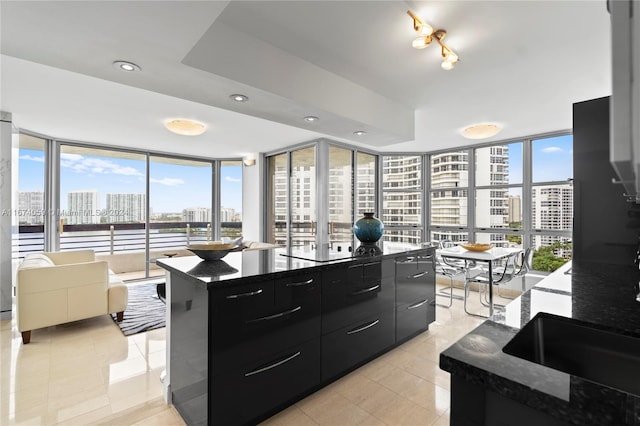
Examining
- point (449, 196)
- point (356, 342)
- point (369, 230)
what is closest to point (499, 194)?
point (449, 196)

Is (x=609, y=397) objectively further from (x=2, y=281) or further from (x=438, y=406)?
(x=2, y=281)

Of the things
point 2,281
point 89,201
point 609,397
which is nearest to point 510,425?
point 609,397

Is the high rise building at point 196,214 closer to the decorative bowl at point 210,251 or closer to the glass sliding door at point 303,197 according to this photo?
the glass sliding door at point 303,197

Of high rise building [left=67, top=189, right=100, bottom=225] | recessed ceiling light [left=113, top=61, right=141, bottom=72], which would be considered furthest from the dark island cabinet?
high rise building [left=67, top=189, right=100, bottom=225]

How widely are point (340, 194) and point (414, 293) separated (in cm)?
286

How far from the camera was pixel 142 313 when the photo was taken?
395 centimetres

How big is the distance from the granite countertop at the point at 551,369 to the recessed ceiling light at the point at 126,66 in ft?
7.68

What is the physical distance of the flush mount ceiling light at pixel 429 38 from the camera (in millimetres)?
1927

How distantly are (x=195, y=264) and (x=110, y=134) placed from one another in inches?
156

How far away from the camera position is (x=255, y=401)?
177cm

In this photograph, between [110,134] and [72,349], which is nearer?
[72,349]

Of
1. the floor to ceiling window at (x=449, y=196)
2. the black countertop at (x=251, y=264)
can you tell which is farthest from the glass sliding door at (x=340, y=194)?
the black countertop at (x=251, y=264)

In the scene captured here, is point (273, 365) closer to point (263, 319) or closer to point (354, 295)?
point (263, 319)

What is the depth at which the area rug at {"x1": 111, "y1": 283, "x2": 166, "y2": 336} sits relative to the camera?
3.47m
